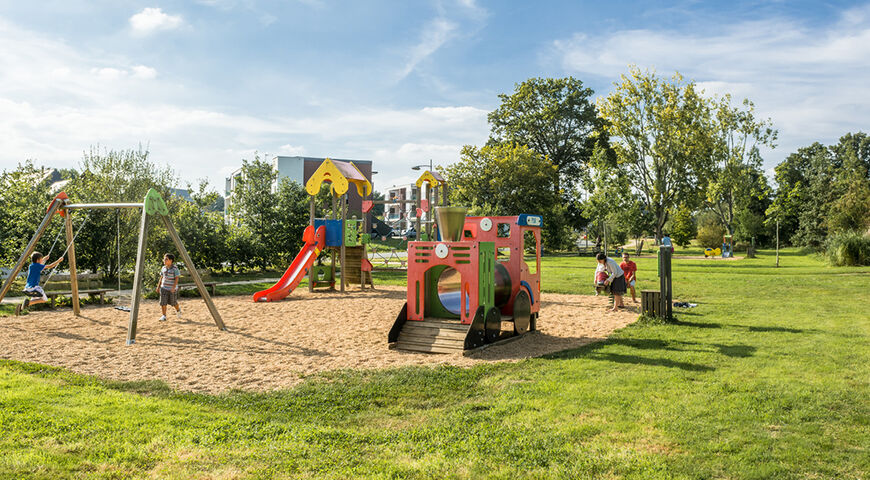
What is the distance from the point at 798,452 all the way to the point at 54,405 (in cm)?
712

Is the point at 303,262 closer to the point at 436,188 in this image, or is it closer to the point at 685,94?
the point at 436,188

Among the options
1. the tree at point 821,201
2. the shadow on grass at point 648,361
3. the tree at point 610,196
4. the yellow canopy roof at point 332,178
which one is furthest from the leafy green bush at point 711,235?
the shadow on grass at point 648,361

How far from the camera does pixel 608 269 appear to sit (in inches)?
548

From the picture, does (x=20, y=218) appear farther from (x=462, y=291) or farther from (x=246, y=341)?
(x=462, y=291)

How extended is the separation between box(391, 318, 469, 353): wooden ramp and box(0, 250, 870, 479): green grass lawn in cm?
123

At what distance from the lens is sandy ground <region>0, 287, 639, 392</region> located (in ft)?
25.6

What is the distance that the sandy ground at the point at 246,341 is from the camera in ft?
25.6

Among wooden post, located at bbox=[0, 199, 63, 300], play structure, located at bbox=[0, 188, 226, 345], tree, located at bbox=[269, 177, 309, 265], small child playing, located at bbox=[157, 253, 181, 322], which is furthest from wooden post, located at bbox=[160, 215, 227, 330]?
tree, located at bbox=[269, 177, 309, 265]

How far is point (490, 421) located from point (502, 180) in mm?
37111

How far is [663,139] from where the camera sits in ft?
113

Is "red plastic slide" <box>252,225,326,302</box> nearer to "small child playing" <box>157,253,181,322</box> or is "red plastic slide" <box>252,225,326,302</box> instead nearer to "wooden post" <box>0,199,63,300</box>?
"small child playing" <box>157,253,181,322</box>

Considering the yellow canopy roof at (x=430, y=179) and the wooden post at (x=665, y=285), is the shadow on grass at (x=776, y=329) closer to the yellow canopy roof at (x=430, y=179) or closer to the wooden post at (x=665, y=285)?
the wooden post at (x=665, y=285)

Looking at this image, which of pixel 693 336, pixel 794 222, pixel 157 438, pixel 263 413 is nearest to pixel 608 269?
pixel 693 336

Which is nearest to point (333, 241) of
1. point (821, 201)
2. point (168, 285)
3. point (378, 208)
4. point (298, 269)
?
point (298, 269)
